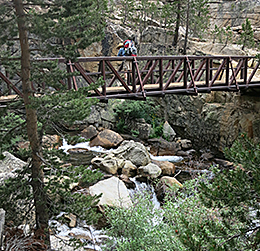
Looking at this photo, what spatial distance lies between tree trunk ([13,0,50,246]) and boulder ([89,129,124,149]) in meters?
8.50

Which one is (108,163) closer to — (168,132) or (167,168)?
(167,168)

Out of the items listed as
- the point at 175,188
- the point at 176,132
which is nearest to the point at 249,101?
the point at 176,132

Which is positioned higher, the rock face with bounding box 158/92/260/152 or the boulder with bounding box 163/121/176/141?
the rock face with bounding box 158/92/260/152

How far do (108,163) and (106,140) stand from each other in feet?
9.49

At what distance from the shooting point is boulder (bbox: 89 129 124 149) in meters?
12.9

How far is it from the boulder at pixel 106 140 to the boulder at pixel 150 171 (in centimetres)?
291

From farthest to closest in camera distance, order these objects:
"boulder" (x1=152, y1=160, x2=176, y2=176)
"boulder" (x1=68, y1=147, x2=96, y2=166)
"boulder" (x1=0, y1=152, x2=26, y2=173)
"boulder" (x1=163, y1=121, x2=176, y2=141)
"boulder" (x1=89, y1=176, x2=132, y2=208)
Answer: "boulder" (x1=163, y1=121, x2=176, y2=141)
"boulder" (x1=68, y1=147, x2=96, y2=166)
"boulder" (x1=152, y1=160, x2=176, y2=176)
"boulder" (x1=89, y1=176, x2=132, y2=208)
"boulder" (x1=0, y1=152, x2=26, y2=173)

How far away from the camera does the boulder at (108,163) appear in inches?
395

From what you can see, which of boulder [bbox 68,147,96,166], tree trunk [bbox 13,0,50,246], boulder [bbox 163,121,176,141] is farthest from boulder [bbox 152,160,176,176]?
→ tree trunk [bbox 13,0,50,246]

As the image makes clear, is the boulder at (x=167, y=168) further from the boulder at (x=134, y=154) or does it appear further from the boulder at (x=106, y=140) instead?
the boulder at (x=106, y=140)

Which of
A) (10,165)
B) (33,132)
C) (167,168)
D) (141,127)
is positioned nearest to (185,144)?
(141,127)

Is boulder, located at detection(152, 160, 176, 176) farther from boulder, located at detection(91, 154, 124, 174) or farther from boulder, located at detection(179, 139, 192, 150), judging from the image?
boulder, located at detection(179, 139, 192, 150)

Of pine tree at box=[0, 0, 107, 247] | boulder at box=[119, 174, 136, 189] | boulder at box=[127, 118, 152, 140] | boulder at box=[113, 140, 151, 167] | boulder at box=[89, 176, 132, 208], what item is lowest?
boulder at box=[127, 118, 152, 140]

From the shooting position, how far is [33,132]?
4.21 metres
